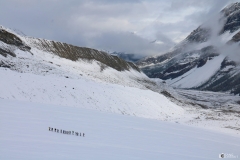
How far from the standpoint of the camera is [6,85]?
94.4ft

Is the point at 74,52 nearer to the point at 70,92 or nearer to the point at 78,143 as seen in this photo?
the point at 70,92

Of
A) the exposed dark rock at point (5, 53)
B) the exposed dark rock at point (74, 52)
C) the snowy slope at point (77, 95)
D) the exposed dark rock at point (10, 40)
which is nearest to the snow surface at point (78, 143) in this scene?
the snowy slope at point (77, 95)

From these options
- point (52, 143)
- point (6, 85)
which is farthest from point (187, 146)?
point (6, 85)

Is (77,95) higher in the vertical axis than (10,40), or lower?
lower

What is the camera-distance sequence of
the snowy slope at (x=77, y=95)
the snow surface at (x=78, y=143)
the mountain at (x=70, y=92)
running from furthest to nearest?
the mountain at (x=70, y=92) < the snowy slope at (x=77, y=95) < the snow surface at (x=78, y=143)

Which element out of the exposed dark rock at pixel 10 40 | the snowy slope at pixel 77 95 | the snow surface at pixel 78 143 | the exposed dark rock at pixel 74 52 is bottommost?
the snow surface at pixel 78 143

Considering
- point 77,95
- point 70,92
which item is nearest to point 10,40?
point 70,92

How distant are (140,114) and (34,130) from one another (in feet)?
76.4

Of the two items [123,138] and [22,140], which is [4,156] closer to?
[22,140]

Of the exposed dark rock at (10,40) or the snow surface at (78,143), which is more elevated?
the exposed dark rock at (10,40)

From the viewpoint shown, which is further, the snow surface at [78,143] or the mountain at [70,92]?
the mountain at [70,92]

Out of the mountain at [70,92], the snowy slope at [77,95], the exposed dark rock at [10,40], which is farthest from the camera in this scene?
the exposed dark rock at [10,40]

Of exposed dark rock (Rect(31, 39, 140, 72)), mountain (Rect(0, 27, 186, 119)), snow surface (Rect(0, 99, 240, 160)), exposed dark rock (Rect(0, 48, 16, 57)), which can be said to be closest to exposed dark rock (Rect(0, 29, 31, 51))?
mountain (Rect(0, 27, 186, 119))

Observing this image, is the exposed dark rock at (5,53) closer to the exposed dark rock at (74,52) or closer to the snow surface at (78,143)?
the exposed dark rock at (74,52)
